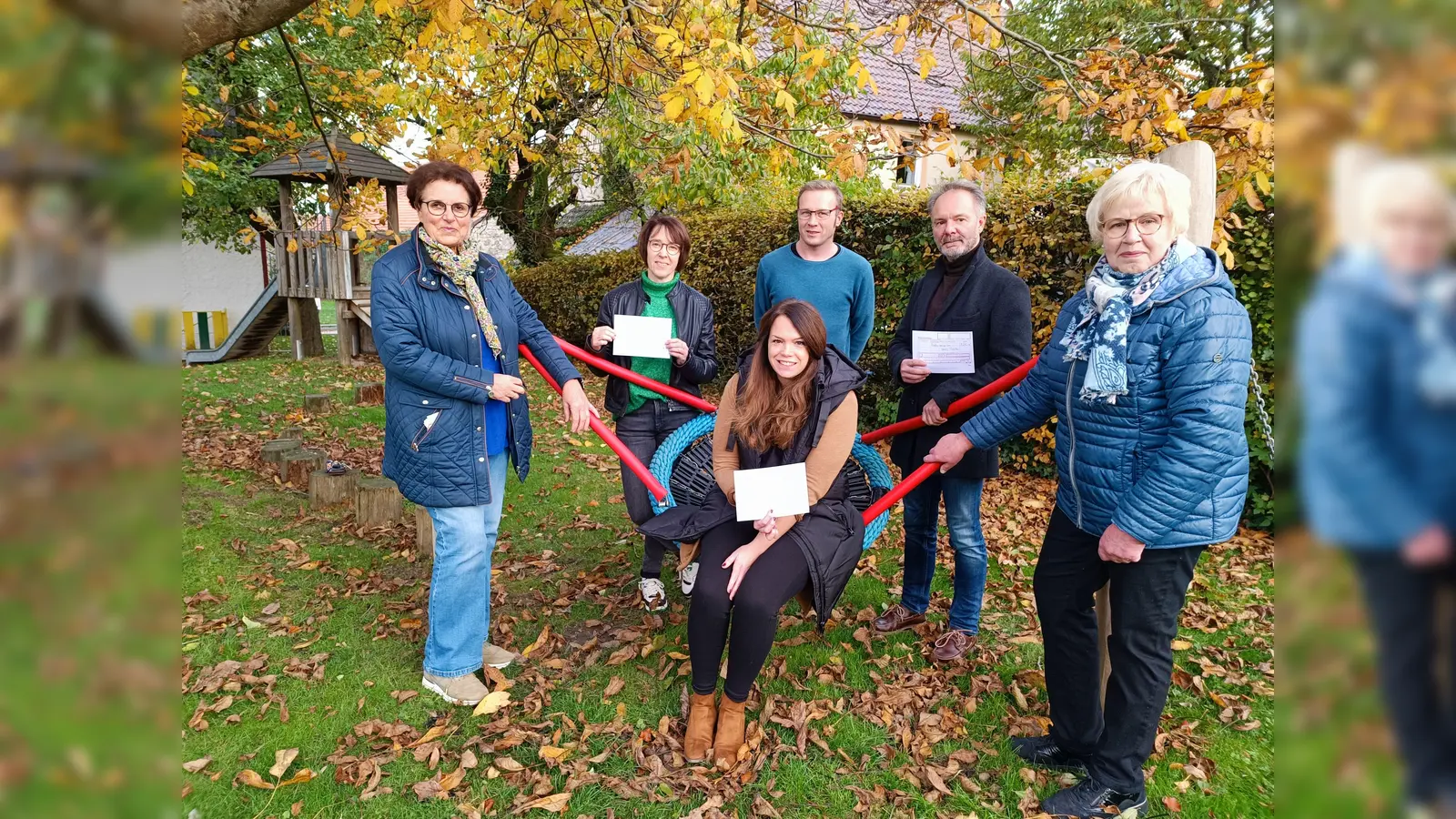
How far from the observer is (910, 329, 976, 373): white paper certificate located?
125 inches

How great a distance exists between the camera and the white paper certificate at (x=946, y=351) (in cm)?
317

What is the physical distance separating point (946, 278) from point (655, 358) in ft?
4.49

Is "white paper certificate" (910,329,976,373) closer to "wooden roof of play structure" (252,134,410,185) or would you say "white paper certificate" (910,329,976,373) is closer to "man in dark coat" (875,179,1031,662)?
"man in dark coat" (875,179,1031,662)

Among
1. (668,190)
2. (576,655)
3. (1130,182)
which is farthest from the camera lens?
(668,190)

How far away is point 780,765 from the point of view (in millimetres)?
2744

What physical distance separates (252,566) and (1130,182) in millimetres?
4620

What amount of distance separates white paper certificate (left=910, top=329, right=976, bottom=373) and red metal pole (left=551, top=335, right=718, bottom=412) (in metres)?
0.94

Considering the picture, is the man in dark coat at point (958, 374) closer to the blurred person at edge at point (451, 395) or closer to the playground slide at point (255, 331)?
the blurred person at edge at point (451, 395)

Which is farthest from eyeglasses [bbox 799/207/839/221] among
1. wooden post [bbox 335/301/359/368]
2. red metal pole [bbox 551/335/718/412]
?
wooden post [bbox 335/301/359/368]

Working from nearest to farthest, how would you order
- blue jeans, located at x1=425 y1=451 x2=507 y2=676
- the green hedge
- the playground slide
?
blue jeans, located at x1=425 y1=451 x2=507 y2=676 < the green hedge < the playground slide

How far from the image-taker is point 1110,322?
6.99 feet

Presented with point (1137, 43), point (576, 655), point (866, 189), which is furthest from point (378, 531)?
point (1137, 43)

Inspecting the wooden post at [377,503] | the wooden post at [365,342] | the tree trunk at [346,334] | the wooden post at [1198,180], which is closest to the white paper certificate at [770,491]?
the wooden post at [1198,180]
